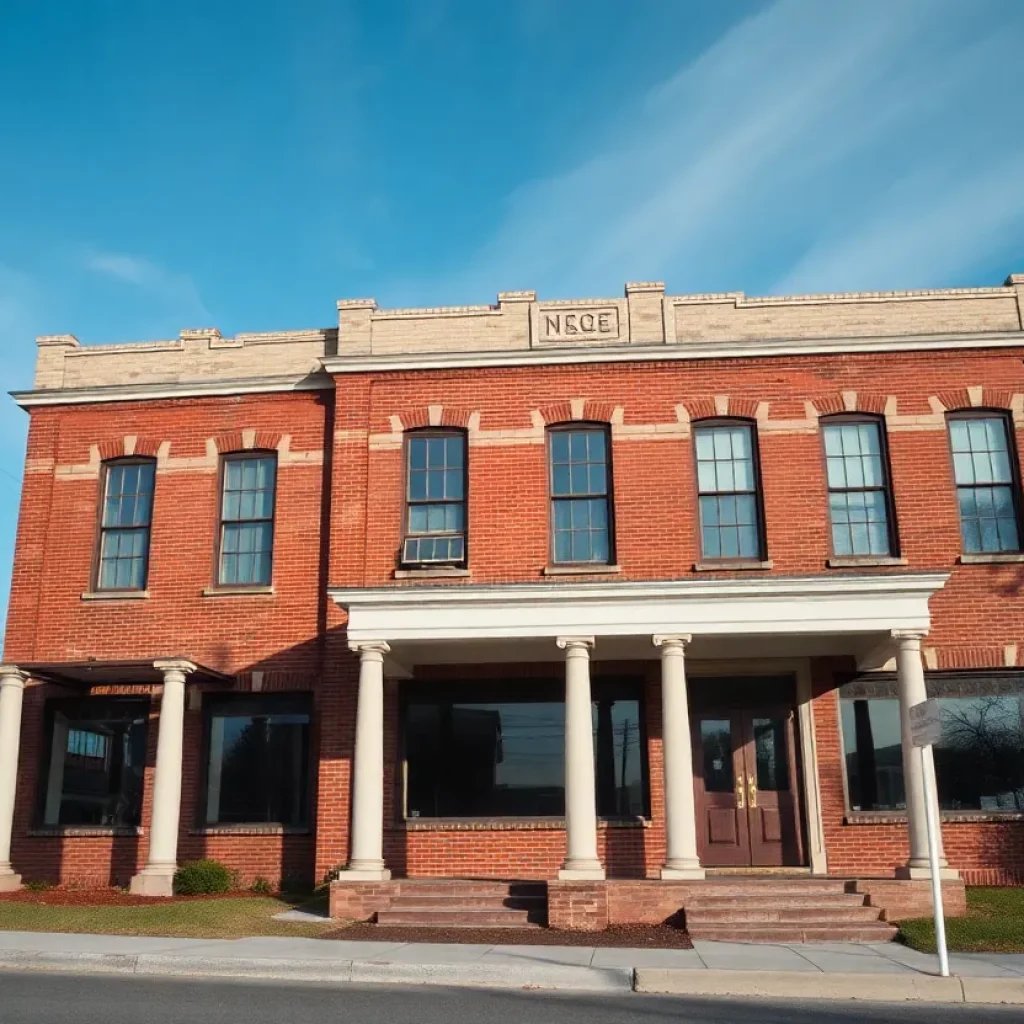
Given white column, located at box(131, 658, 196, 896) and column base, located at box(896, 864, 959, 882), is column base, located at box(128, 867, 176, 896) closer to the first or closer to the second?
white column, located at box(131, 658, 196, 896)

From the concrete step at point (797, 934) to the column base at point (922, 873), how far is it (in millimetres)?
1137

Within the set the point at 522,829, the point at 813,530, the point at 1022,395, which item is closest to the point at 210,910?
the point at 522,829

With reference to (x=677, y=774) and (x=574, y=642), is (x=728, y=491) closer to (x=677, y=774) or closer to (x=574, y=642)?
(x=574, y=642)

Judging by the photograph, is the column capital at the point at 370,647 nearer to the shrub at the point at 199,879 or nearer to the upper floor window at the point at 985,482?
the shrub at the point at 199,879

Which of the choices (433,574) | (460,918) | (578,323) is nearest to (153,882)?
(460,918)

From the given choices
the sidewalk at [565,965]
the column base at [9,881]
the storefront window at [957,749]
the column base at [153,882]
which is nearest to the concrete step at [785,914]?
the sidewalk at [565,965]

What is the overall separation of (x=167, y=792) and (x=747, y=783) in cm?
863

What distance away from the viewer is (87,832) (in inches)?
707

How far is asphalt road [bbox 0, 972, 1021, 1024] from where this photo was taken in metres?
8.59

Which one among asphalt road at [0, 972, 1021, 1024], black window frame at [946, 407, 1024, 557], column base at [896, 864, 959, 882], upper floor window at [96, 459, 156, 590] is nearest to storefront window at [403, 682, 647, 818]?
column base at [896, 864, 959, 882]

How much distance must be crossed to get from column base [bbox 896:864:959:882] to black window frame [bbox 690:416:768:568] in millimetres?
4960

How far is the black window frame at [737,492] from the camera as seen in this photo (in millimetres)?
17609

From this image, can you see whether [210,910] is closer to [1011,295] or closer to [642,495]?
[642,495]

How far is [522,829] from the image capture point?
16.9 m
